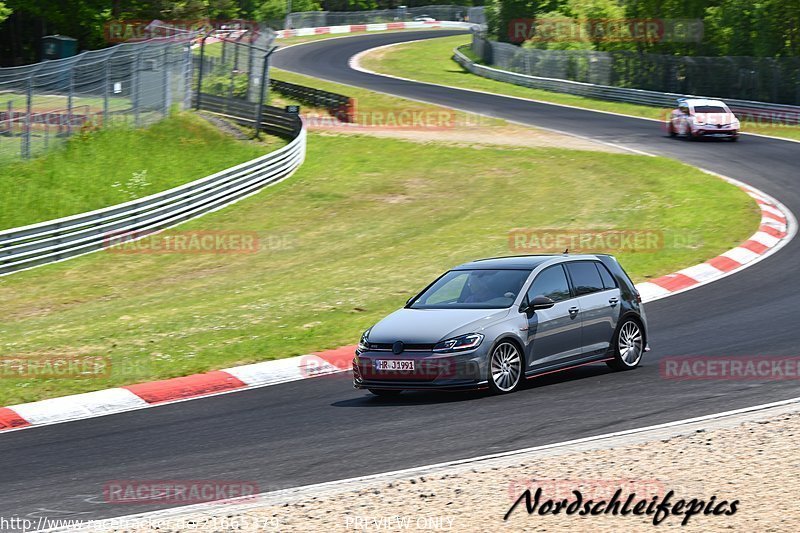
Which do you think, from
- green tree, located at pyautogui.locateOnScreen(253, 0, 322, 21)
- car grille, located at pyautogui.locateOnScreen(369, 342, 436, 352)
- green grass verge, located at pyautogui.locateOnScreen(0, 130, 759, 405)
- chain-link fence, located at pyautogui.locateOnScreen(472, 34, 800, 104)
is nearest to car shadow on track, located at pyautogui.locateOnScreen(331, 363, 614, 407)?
car grille, located at pyautogui.locateOnScreen(369, 342, 436, 352)

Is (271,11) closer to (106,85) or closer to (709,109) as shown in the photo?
(709,109)

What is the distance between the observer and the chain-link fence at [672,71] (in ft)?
153

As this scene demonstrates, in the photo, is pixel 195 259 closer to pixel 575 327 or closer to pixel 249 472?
pixel 575 327

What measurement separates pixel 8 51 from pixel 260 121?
33369mm

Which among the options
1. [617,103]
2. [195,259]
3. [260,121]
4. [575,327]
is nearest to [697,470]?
[575,327]

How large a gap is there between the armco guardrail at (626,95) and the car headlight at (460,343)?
112 feet

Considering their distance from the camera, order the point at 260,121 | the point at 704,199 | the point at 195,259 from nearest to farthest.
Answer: the point at 195,259
the point at 704,199
the point at 260,121

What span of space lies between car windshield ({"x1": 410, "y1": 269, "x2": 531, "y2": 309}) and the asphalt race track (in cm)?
A: 103

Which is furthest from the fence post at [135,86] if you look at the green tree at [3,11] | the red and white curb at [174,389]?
the red and white curb at [174,389]

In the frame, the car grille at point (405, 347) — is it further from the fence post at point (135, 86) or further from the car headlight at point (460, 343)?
the fence post at point (135, 86)

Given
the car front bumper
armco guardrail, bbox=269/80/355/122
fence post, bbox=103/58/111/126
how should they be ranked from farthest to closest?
armco guardrail, bbox=269/80/355/122
fence post, bbox=103/58/111/126
the car front bumper

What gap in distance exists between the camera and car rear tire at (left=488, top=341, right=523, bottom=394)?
11750 mm

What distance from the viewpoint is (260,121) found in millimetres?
37375

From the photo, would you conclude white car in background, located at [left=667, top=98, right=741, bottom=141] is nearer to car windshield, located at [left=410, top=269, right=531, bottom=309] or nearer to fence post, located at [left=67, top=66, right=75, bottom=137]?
fence post, located at [left=67, top=66, right=75, bottom=137]
